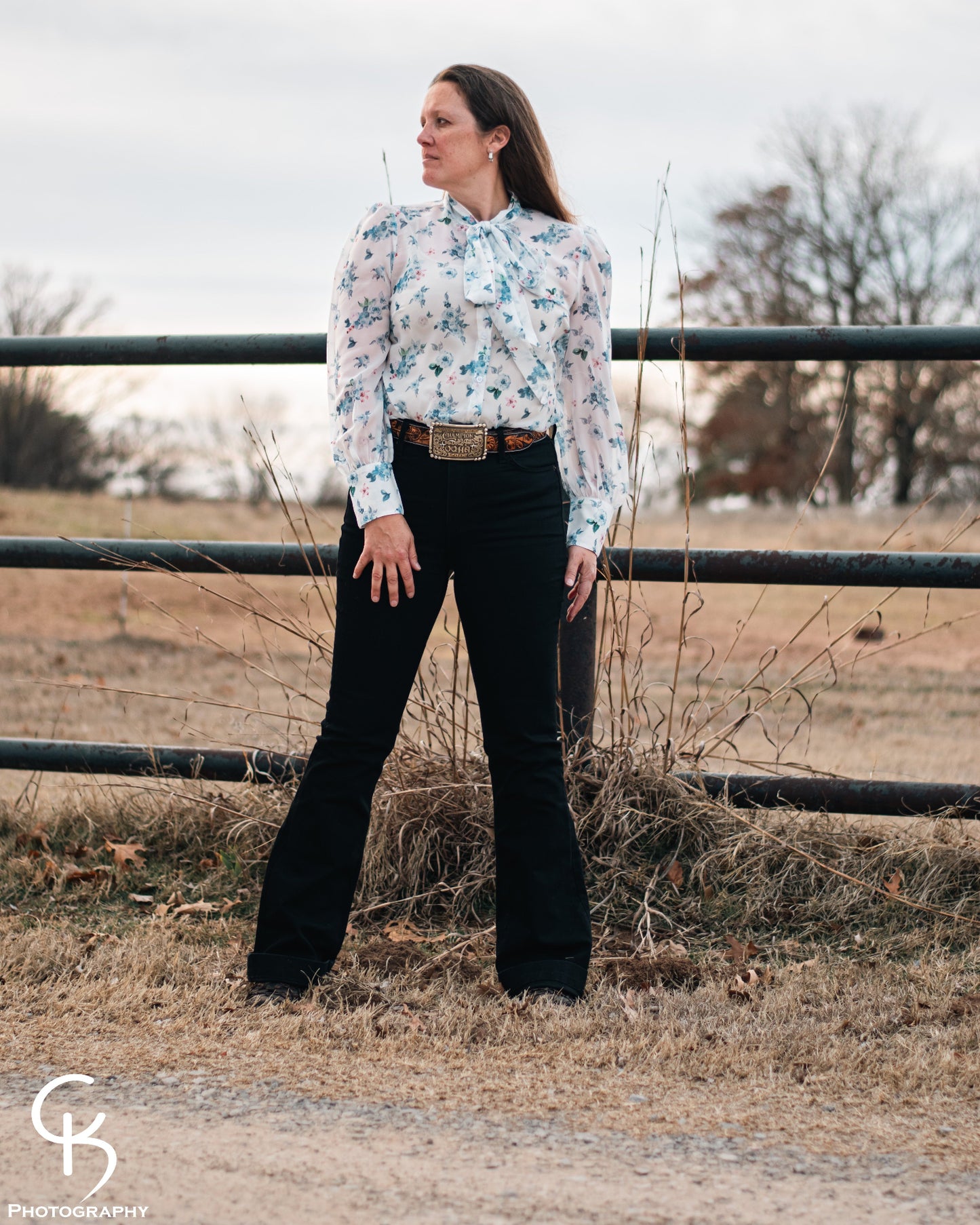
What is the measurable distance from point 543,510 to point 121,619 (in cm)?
972

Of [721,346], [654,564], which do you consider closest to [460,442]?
[654,564]

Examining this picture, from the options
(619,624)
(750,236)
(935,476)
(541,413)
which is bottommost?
(619,624)

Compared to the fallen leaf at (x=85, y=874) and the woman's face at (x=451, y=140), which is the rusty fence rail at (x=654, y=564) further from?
the woman's face at (x=451, y=140)

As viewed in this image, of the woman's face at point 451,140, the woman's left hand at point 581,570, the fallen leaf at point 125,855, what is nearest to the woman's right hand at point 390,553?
the woman's left hand at point 581,570

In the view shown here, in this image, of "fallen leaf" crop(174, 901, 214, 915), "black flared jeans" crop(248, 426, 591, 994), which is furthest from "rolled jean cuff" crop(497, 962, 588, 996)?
"fallen leaf" crop(174, 901, 214, 915)

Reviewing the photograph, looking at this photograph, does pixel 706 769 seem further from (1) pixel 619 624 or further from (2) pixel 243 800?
(2) pixel 243 800

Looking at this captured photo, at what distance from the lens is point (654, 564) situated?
9.46 feet

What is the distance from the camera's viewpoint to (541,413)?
7.45 ft

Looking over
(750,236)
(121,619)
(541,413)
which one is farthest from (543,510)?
(750,236)

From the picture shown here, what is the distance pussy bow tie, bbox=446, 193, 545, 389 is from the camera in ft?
7.26

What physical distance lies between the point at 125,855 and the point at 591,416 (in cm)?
157

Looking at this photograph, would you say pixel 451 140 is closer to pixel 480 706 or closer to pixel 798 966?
pixel 480 706

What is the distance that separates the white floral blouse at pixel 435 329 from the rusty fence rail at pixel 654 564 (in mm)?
572

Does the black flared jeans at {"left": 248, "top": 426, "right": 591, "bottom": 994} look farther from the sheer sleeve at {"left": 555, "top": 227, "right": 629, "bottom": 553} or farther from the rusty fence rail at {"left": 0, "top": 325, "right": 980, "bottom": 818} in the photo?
the rusty fence rail at {"left": 0, "top": 325, "right": 980, "bottom": 818}
